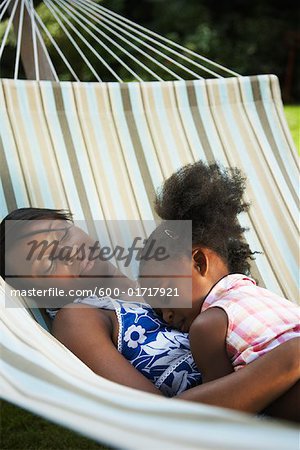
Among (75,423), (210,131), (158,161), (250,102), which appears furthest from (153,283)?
(250,102)

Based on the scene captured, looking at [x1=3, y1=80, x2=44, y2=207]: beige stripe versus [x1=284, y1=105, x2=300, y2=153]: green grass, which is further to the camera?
[x1=284, y1=105, x2=300, y2=153]: green grass

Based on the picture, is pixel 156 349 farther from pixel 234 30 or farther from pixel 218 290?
pixel 234 30

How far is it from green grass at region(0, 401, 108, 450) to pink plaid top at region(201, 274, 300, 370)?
2.97 ft

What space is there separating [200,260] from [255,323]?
273 millimetres

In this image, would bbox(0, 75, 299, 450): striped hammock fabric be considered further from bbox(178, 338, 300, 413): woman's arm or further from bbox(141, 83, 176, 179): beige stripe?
bbox(178, 338, 300, 413): woman's arm

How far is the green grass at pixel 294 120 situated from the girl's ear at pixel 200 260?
3959 millimetres

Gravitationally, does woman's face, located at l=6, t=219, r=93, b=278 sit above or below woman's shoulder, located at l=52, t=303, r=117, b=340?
above

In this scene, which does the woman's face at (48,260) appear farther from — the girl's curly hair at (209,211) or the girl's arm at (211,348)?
the girl's arm at (211,348)

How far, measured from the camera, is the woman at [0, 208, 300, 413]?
144 centimetres

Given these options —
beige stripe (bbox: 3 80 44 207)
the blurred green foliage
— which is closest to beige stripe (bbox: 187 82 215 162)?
beige stripe (bbox: 3 80 44 207)

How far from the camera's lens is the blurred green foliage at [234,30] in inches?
324

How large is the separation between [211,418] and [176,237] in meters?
0.96

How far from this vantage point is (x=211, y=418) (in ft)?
2.89

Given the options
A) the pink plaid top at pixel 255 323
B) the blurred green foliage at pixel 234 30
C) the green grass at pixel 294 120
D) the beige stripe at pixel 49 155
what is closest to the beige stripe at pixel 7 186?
the beige stripe at pixel 49 155
